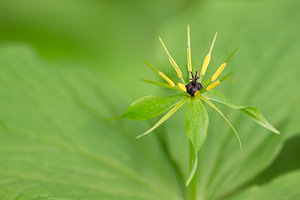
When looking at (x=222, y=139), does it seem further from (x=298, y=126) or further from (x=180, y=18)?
(x=180, y=18)

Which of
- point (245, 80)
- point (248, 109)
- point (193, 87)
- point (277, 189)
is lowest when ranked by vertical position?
point (277, 189)

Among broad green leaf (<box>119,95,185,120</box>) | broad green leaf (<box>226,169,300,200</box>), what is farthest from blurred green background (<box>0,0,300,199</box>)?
broad green leaf (<box>119,95,185,120</box>)

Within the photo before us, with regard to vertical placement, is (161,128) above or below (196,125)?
above

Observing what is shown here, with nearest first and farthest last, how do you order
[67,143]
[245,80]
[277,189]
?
1. [277,189]
2. [67,143]
3. [245,80]

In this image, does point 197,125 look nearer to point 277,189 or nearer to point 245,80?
point 277,189

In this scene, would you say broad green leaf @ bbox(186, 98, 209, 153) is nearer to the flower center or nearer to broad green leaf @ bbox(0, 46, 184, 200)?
the flower center

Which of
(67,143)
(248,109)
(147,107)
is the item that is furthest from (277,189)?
(67,143)

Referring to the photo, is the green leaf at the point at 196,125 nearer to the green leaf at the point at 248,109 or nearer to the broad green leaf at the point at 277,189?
the green leaf at the point at 248,109

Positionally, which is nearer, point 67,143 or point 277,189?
point 277,189
